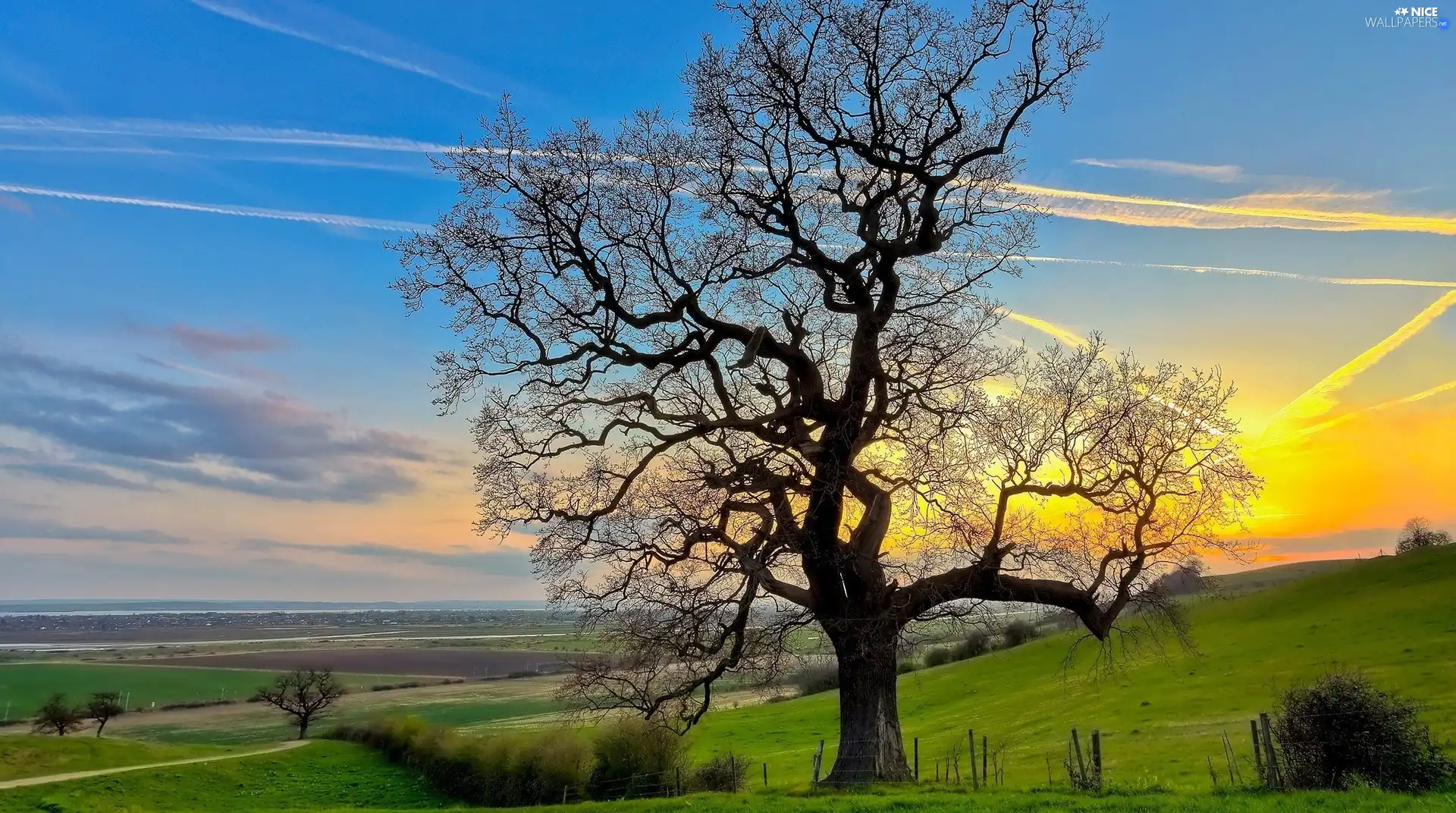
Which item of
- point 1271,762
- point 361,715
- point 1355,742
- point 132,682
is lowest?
point 132,682

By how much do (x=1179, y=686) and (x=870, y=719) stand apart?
33751mm

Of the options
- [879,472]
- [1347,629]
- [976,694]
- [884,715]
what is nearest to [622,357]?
[879,472]

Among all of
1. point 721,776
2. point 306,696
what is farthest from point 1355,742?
point 306,696

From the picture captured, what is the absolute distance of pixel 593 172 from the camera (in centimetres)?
1595

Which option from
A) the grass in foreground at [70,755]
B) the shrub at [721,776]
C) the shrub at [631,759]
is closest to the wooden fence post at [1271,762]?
the shrub at [721,776]

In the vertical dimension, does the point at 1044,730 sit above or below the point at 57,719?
above

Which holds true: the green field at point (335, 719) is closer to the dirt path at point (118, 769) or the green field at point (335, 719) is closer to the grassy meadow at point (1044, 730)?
the grassy meadow at point (1044, 730)

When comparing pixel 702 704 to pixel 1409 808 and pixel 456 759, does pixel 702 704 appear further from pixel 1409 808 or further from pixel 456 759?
pixel 456 759

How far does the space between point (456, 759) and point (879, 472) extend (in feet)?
122

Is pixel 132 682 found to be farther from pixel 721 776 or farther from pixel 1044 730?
pixel 1044 730

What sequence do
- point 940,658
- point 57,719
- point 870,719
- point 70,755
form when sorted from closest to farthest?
1. point 870,719
2. point 70,755
3. point 57,719
4. point 940,658

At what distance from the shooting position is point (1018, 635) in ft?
241

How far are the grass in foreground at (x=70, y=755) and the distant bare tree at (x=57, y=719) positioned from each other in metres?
12.5

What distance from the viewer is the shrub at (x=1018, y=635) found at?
2860 inches
